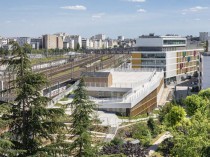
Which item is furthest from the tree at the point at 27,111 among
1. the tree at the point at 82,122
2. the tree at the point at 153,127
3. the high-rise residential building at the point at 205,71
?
the high-rise residential building at the point at 205,71

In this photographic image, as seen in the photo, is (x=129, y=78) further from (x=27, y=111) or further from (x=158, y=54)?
(x=27, y=111)

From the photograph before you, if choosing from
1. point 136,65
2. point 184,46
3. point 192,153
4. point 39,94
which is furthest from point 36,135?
point 184,46

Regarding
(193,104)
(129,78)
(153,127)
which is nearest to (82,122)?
(153,127)

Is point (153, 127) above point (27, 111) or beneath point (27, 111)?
beneath

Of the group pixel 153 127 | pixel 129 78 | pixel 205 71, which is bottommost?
pixel 153 127

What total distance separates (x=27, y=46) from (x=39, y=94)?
1479 millimetres

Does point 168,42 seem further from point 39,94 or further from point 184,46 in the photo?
point 39,94

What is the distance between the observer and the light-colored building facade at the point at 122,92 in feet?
150

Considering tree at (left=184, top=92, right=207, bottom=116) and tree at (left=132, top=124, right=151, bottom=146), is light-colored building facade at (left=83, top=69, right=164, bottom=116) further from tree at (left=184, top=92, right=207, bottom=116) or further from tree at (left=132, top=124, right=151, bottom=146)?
tree at (left=132, top=124, right=151, bottom=146)

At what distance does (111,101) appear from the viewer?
1813 inches

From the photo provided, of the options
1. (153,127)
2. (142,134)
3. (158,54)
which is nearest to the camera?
(142,134)

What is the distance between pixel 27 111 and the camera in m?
11.0

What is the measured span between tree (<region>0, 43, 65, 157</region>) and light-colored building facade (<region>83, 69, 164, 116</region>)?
110 feet

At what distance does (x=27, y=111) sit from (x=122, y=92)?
141 feet
